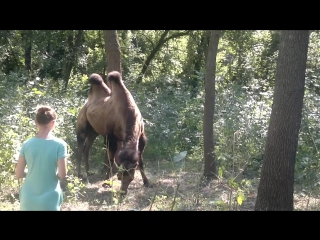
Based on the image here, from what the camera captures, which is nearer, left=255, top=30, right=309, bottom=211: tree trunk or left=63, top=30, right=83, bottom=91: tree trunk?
left=255, top=30, right=309, bottom=211: tree trunk

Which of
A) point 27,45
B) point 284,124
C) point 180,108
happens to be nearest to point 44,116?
point 284,124

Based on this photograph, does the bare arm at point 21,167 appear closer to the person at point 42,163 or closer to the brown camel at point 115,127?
the person at point 42,163

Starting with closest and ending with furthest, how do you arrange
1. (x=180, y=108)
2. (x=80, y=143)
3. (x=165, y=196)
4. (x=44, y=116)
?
(x=44, y=116) → (x=165, y=196) → (x=80, y=143) → (x=180, y=108)

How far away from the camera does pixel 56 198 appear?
505 cm

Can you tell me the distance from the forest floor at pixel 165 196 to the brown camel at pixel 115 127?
0.36 metres

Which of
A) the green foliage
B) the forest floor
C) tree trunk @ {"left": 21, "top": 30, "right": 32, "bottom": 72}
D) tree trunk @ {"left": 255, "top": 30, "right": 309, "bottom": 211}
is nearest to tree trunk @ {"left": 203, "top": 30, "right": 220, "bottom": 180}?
the green foliage

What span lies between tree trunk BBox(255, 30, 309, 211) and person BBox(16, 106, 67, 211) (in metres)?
2.57

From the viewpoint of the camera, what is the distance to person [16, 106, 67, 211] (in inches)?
194

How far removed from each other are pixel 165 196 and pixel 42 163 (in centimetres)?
247

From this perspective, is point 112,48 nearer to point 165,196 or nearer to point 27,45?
point 165,196

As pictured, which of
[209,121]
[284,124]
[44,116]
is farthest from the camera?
[209,121]

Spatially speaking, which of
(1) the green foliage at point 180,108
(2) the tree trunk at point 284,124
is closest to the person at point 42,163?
(1) the green foliage at point 180,108

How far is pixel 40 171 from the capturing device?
496cm

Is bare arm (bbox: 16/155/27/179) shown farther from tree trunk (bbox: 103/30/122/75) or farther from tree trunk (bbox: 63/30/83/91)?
tree trunk (bbox: 63/30/83/91)
